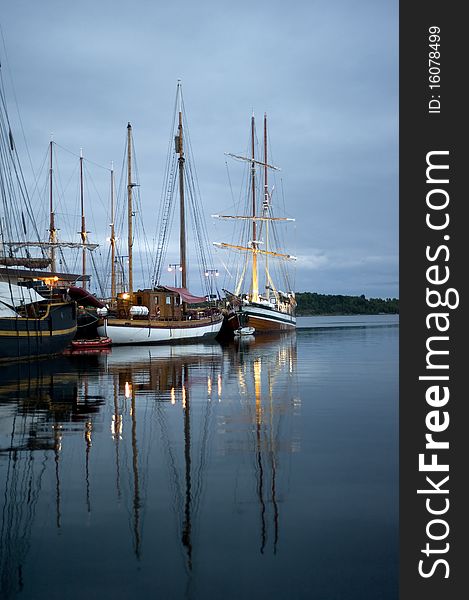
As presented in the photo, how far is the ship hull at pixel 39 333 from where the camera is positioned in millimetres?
30500

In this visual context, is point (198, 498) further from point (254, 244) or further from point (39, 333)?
point (254, 244)

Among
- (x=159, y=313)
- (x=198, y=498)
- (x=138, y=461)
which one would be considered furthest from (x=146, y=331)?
(x=198, y=498)

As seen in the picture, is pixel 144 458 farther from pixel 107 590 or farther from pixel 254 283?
pixel 254 283

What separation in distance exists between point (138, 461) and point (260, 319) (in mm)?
→ 66269

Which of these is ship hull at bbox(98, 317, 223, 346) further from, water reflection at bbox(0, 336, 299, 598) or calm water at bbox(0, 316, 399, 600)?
calm water at bbox(0, 316, 399, 600)

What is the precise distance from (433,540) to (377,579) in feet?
3.07

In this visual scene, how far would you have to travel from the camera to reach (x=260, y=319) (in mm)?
76750

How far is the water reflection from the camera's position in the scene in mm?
7324

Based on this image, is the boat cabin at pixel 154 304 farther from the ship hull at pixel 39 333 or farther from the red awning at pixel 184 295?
the ship hull at pixel 39 333

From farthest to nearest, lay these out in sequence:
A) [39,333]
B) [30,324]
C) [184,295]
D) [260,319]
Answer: [260,319] < [184,295] < [39,333] < [30,324]

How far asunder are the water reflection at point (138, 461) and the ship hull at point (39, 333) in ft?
31.1

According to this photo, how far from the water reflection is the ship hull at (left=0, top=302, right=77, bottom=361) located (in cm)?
948

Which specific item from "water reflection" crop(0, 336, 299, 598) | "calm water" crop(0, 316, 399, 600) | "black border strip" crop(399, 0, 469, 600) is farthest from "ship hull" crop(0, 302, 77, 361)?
"black border strip" crop(399, 0, 469, 600)

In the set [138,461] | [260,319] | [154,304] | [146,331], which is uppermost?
[154,304]
